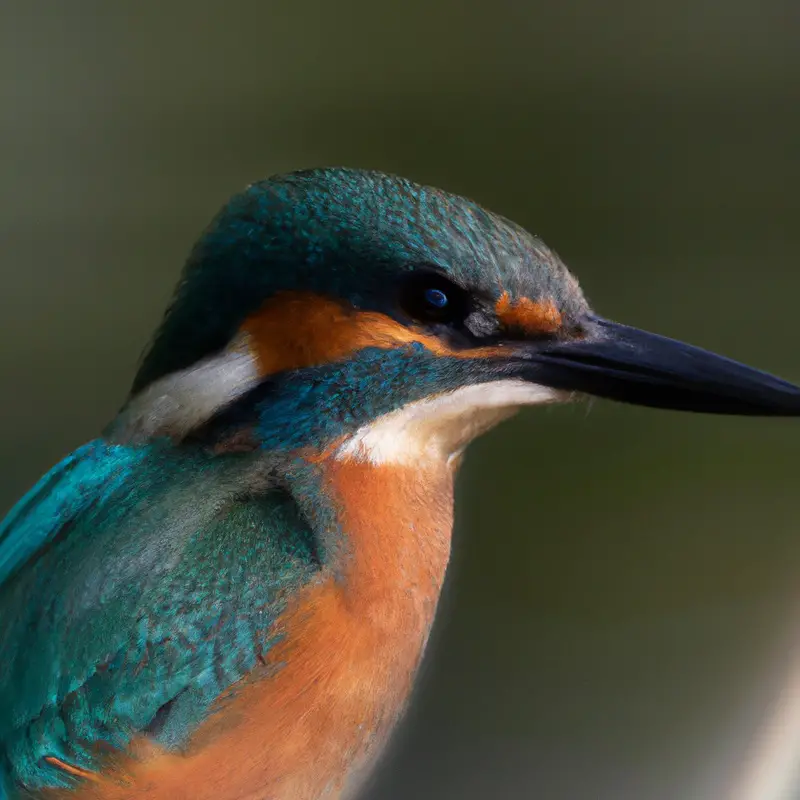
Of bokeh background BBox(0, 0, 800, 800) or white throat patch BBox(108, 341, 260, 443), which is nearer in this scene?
white throat patch BBox(108, 341, 260, 443)

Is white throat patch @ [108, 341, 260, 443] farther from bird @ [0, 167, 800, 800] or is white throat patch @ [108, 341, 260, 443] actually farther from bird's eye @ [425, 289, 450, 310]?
bird's eye @ [425, 289, 450, 310]

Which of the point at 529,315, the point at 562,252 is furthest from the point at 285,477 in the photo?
the point at 562,252

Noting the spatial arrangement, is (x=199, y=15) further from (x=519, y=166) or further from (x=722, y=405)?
(x=722, y=405)

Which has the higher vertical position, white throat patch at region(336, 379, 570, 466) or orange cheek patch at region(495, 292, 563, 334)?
orange cheek patch at region(495, 292, 563, 334)

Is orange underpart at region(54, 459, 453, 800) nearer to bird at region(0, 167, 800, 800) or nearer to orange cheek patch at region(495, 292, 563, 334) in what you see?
bird at region(0, 167, 800, 800)

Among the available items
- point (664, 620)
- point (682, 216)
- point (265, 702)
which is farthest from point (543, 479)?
point (265, 702)

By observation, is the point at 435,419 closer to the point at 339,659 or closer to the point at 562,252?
the point at 339,659

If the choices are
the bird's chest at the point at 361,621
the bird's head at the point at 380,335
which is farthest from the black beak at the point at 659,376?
the bird's chest at the point at 361,621

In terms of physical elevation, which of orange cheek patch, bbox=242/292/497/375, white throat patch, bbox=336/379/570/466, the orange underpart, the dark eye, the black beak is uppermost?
the dark eye

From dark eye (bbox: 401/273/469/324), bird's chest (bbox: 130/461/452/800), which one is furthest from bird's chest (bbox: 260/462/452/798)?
dark eye (bbox: 401/273/469/324)
